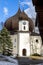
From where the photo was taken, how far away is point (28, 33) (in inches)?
1417

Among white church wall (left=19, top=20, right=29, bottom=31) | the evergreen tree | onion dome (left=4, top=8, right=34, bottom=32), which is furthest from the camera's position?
onion dome (left=4, top=8, right=34, bottom=32)

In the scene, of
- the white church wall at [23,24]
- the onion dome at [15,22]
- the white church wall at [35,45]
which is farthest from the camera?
the onion dome at [15,22]

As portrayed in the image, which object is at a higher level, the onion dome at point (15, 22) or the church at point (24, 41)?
the onion dome at point (15, 22)

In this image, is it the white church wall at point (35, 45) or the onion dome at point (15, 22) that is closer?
the white church wall at point (35, 45)

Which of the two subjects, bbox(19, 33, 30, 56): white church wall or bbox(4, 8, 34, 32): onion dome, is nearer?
bbox(19, 33, 30, 56): white church wall

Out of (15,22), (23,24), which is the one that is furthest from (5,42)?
(15,22)

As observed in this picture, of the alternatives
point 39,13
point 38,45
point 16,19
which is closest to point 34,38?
point 38,45

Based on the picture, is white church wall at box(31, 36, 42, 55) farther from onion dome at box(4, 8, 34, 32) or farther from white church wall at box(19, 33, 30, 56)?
onion dome at box(4, 8, 34, 32)

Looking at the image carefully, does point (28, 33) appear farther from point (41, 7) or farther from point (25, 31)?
point (41, 7)

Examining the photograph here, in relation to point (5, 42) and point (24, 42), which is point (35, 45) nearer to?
point (24, 42)

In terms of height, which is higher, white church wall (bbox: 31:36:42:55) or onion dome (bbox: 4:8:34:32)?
onion dome (bbox: 4:8:34:32)

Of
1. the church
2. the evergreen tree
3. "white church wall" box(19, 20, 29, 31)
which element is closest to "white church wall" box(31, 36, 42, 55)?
the church

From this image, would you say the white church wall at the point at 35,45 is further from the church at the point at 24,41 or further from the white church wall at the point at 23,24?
the white church wall at the point at 23,24

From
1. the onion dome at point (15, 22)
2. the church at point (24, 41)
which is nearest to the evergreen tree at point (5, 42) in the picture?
the church at point (24, 41)
